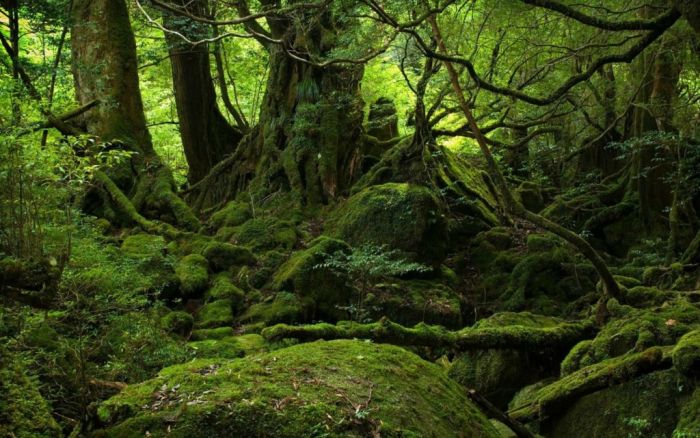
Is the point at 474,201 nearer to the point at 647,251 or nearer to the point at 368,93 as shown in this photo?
the point at 647,251

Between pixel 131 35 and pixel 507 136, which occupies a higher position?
pixel 131 35

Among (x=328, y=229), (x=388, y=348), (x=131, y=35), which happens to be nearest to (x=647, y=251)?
(x=328, y=229)

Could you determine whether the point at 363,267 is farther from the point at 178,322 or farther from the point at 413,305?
the point at 178,322

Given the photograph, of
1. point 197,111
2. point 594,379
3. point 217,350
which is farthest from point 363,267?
point 197,111

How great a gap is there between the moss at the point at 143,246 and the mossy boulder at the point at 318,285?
72.0 inches

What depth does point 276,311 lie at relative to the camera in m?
7.81

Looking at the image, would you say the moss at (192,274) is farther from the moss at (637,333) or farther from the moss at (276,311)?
the moss at (637,333)

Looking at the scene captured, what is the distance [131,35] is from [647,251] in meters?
11.7

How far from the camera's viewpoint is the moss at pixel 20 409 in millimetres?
2660

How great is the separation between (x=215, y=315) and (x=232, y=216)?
4.00m

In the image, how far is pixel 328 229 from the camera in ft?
33.8

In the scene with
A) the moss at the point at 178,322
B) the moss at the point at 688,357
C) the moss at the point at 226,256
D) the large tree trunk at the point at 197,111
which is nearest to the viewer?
the moss at the point at 688,357

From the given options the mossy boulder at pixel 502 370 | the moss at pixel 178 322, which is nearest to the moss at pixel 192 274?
the moss at pixel 178 322

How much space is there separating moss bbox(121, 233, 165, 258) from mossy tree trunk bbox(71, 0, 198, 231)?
1.80 m
